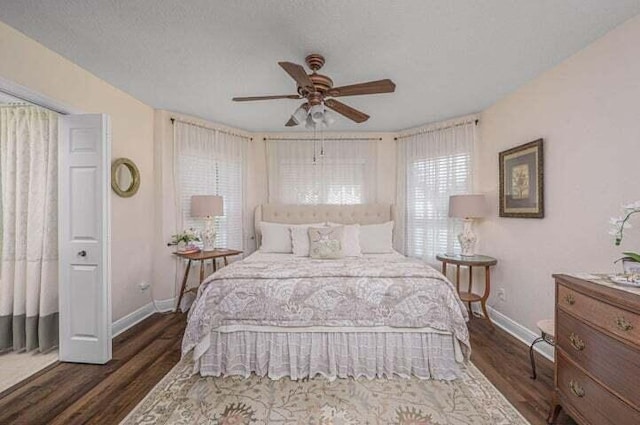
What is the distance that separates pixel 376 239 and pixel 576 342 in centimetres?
235

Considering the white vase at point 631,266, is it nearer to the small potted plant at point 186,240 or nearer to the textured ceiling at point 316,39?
the textured ceiling at point 316,39

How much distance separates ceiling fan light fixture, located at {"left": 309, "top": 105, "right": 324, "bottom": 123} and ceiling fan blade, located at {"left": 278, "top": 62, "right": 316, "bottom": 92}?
13 cm

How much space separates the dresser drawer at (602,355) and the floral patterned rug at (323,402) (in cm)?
59

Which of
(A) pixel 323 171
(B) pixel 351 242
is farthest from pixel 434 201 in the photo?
(A) pixel 323 171

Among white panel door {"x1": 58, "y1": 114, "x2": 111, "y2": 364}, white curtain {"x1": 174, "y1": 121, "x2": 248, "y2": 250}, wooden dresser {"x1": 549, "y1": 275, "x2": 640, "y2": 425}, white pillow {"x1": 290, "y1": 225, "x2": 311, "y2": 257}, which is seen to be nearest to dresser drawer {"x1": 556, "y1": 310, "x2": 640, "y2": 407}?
wooden dresser {"x1": 549, "y1": 275, "x2": 640, "y2": 425}

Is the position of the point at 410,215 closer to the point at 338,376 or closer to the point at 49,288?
the point at 338,376

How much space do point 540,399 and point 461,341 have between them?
0.59 m

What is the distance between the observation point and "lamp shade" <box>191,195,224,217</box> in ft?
12.1

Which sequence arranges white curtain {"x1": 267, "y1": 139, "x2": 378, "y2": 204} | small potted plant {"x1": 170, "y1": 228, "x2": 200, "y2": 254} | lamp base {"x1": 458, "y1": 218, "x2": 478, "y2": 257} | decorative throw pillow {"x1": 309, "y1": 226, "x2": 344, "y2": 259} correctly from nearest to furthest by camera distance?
decorative throw pillow {"x1": 309, "y1": 226, "x2": 344, "y2": 259}, lamp base {"x1": 458, "y1": 218, "x2": 478, "y2": 257}, small potted plant {"x1": 170, "y1": 228, "x2": 200, "y2": 254}, white curtain {"x1": 267, "y1": 139, "x2": 378, "y2": 204}

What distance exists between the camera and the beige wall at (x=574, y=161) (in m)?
2.01

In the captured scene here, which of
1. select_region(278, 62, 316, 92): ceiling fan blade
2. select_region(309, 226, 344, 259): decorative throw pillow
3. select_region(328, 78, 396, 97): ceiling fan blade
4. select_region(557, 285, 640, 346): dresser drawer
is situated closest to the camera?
select_region(557, 285, 640, 346): dresser drawer

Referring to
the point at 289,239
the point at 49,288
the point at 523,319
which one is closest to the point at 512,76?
the point at 523,319

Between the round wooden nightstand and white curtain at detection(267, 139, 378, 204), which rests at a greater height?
white curtain at detection(267, 139, 378, 204)

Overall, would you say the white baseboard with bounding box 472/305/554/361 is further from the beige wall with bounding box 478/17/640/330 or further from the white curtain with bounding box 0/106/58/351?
the white curtain with bounding box 0/106/58/351
